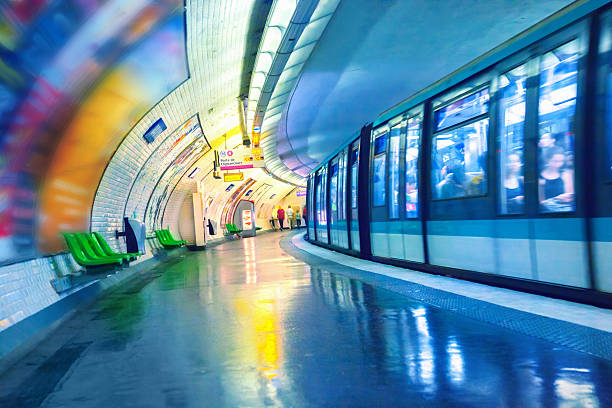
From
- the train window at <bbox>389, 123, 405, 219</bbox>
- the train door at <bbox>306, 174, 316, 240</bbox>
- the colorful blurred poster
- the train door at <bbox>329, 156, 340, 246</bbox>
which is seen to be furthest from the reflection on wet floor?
the train door at <bbox>306, 174, 316, 240</bbox>

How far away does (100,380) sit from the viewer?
4.11 metres

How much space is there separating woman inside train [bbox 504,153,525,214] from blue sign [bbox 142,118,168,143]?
337 inches

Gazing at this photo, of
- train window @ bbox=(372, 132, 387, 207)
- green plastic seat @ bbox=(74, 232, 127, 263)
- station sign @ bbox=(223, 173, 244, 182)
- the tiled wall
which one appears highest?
station sign @ bbox=(223, 173, 244, 182)

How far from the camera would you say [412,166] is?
31.8 ft

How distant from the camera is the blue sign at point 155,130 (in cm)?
1312

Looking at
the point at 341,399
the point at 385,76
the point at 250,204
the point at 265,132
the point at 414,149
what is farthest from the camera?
the point at 250,204

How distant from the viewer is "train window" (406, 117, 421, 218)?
950 cm

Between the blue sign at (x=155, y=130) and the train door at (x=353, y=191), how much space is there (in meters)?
4.48

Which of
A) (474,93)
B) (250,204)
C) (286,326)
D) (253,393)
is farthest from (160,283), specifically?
(250,204)

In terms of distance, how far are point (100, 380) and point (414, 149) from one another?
6.75 metres

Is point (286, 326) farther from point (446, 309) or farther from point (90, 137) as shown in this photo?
point (90, 137)

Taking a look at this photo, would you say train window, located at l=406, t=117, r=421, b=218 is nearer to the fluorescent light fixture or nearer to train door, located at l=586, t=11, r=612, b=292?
train door, located at l=586, t=11, r=612, b=292

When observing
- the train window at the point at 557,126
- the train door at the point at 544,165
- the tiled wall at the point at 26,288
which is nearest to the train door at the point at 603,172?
the train door at the point at 544,165

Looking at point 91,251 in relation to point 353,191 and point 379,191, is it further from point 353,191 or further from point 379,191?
point 353,191
